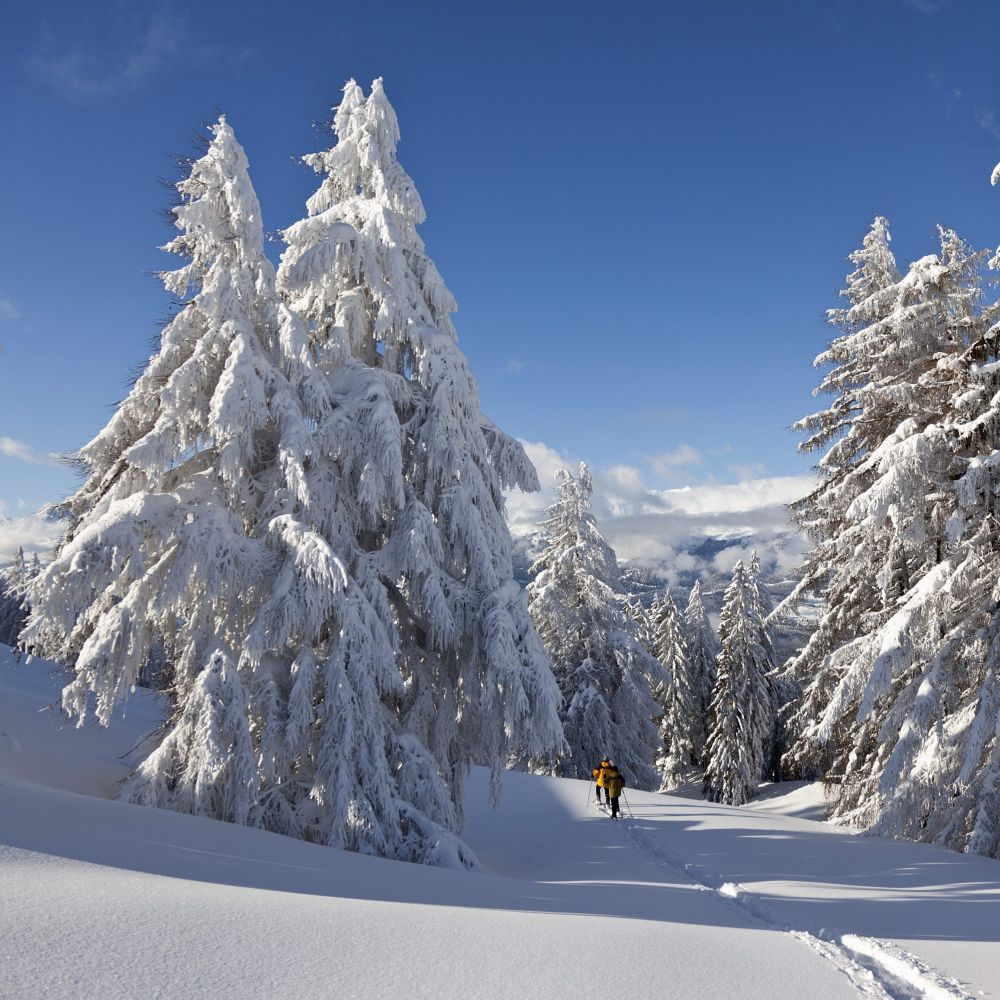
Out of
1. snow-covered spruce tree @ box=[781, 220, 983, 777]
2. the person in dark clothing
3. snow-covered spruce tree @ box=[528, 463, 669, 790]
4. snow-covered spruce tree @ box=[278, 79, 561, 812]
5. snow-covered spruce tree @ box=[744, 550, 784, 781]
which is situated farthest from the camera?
snow-covered spruce tree @ box=[744, 550, 784, 781]

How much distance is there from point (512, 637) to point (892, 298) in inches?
440

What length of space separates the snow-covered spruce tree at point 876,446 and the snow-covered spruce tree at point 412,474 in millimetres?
6469

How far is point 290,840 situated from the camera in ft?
24.2

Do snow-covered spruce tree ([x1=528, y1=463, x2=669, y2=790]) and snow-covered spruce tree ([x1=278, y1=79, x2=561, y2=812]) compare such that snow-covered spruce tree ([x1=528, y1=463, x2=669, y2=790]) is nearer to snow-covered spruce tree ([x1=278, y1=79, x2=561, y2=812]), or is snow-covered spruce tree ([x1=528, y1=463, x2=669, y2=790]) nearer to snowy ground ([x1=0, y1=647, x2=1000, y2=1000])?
snow-covered spruce tree ([x1=278, y1=79, x2=561, y2=812])

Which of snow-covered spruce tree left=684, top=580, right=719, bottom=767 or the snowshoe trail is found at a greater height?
snow-covered spruce tree left=684, top=580, right=719, bottom=767

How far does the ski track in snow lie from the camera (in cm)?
479

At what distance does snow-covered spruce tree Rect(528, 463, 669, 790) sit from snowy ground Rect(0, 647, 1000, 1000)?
14422 millimetres

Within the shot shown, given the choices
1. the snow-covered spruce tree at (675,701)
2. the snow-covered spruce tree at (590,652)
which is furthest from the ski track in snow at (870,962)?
the snow-covered spruce tree at (675,701)

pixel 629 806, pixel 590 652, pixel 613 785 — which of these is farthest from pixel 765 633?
pixel 613 785

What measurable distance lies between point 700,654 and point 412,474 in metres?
37.5

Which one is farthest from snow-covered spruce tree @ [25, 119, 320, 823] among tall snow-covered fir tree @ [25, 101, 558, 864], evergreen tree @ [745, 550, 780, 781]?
evergreen tree @ [745, 550, 780, 781]

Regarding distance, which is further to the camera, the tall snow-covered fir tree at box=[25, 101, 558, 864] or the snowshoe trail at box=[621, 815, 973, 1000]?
the tall snow-covered fir tree at box=[25, 101, 558, 864]

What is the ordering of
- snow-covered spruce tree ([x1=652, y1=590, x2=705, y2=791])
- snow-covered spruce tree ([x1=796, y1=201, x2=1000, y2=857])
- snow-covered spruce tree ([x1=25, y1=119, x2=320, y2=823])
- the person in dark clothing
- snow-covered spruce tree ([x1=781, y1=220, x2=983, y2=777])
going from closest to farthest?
snow-covered spruce tree ([x1=25, y1=119, x2=320, y2=823]) → snow-covered spruce tree ([x1=796, y1=201, x2=1000, y2=857]) → snow-covered spruce tree ([x1=781, y1=220, x2=983, y2=777]) → the person in dark clothing → snow-covered spruce tree ([x1=652, y1=590, x2=705, y2=791])

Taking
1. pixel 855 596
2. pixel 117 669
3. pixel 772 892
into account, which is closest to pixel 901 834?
pixel 855 596
